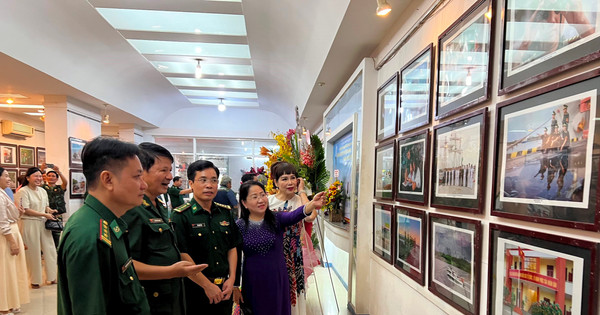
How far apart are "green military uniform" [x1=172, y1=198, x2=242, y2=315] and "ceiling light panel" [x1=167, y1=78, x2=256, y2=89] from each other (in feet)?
18.7

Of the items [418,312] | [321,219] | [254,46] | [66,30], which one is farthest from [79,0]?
[418,312]

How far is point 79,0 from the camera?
338 centimetres

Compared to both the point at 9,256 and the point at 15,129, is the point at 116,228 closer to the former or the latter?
the point at 9,256

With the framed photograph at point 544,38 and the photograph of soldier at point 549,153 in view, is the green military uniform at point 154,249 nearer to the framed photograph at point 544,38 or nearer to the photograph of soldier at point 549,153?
the photograph of soldier at point 549,153

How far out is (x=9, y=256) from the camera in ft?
10.0

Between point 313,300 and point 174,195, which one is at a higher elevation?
point 174,195

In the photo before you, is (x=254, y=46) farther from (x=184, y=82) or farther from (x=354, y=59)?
(x=184, y=82)

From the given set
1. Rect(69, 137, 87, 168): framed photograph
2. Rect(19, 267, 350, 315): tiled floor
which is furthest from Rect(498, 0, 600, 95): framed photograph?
Rect(69, 137, 87, 168): framed photograph

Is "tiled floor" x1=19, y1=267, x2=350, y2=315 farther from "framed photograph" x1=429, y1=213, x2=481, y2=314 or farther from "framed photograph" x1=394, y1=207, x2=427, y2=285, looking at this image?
"framed photograph" x1=429, y1=213, x2=481, y2=314

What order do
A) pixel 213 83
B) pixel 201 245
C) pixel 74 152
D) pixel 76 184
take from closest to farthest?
pixel 201 245
pixel 74 152
pixel 76 184
pixel 213 83

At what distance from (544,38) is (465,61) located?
1.44 feet

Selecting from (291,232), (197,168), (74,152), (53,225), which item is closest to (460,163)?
(291,232)

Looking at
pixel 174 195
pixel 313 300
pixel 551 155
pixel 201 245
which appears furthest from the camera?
pixel 313 300

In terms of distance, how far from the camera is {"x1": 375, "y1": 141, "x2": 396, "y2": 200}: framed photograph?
2.28 m
